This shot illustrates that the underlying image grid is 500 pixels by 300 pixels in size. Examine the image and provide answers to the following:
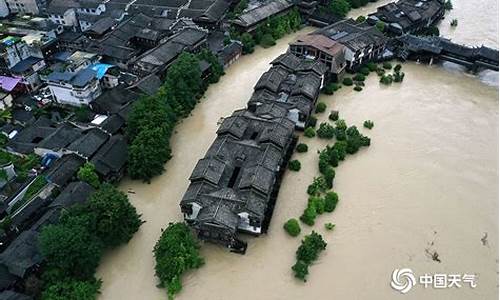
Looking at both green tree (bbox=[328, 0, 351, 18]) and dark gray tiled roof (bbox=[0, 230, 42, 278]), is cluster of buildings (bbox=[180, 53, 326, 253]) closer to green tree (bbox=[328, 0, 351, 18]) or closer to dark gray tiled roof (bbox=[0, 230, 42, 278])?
dark gray tiled roof (bbox=[0, 230, 42, 278])

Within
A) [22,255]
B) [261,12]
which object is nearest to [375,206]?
[22,255]

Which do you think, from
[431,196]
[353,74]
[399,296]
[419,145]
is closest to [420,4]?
[353,74]

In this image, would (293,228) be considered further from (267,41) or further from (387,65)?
(267,41)

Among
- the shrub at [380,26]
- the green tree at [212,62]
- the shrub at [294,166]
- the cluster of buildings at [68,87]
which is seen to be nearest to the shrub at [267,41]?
the cluster of buildings at [68,87]

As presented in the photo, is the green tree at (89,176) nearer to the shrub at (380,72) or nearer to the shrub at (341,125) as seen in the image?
the shrub at (341,125)

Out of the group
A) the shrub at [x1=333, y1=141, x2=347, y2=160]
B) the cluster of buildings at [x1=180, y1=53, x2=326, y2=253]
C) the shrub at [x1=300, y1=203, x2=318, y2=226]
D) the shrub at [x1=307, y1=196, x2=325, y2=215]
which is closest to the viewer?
the cluster of buildings at [x1=180, y1=53, x2=326, y2=253]

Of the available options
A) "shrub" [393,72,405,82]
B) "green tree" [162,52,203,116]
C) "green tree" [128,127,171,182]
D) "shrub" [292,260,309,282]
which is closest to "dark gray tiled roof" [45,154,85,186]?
"green tree" [128,127,171,182]

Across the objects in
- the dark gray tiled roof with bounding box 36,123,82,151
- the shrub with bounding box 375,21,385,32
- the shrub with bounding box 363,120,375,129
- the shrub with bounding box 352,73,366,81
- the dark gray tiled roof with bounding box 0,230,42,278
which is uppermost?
the shrub with bounding box 375,21,385,32
